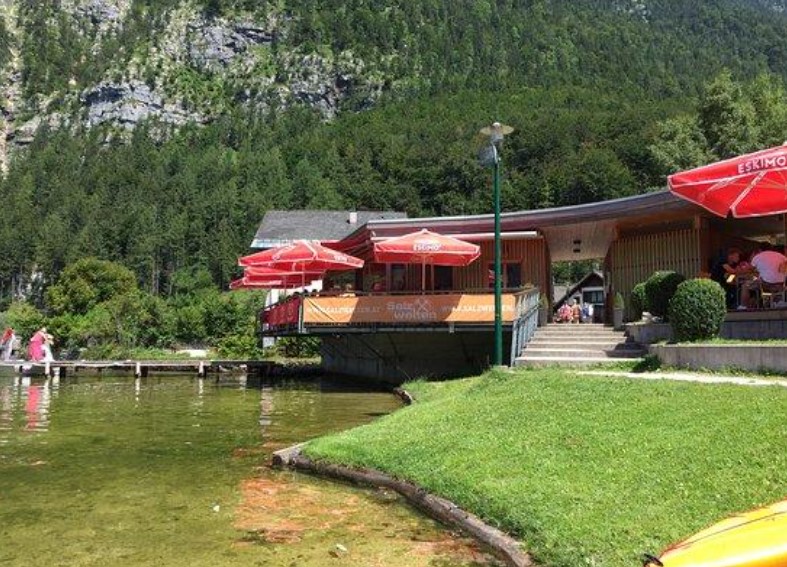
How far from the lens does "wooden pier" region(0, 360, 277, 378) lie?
34.5m

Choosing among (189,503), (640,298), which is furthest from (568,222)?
(189,503)

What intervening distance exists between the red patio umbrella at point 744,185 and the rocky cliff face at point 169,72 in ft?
486

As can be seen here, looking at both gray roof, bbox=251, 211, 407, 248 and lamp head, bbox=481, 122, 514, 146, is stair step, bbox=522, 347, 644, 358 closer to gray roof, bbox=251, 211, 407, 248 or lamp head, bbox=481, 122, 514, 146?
lamp head, bbox=481, 122, 514, 146

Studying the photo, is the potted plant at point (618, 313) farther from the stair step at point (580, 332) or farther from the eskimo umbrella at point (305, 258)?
the eskimo umbrella at point (305, 258)

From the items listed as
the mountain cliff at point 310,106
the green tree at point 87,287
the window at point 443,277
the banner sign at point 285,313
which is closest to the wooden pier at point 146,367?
the banner sign at point 285,313

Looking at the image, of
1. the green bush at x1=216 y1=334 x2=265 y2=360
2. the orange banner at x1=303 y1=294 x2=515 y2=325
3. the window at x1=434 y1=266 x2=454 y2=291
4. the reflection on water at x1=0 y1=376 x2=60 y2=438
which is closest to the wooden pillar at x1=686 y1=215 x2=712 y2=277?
the orange banner at x1=303 y1=294 x2=515 y2=325

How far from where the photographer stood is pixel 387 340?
2419 cm

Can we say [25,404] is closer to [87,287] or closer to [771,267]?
[771,267]

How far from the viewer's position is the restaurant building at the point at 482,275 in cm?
2020

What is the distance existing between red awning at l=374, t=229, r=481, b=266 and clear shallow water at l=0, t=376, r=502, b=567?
17.2 feet

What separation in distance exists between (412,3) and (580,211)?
16785cm

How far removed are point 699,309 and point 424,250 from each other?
26.1 ft

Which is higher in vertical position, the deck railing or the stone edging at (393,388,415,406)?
the deck railing

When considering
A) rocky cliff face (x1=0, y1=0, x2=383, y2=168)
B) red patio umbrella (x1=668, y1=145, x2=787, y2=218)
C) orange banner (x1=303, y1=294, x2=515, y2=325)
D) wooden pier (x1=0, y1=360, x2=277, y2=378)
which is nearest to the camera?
red patio umbrella (x1=668, y1=145, x2=787, y2=218)
